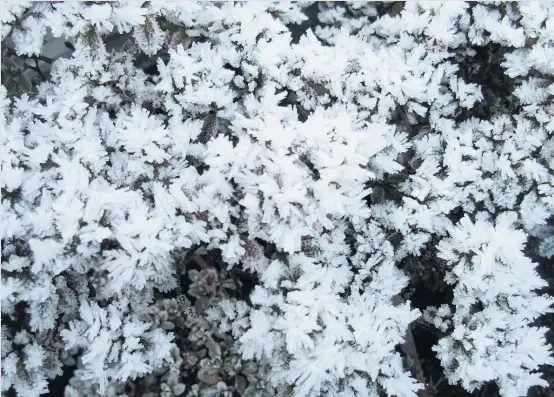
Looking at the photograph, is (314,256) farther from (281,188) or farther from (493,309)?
(493,309)

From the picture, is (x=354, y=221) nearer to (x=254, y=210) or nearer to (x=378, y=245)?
(x=378, y=245)

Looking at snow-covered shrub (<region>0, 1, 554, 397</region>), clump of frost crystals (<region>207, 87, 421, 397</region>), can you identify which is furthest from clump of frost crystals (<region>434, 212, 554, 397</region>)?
clump of frost crystals (<region>207, 87, 421, 397</region>)

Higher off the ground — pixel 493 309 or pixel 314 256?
pixel 493 309

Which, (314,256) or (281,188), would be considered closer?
(281,188)

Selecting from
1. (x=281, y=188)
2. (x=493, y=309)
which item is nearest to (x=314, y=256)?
(x=281, y=188)

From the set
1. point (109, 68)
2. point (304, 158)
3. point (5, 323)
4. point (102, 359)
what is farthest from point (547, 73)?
point (5, 323)

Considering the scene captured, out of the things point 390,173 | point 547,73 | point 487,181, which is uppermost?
point 547,73

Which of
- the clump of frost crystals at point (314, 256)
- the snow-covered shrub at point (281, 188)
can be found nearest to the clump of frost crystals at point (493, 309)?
the snow-covered shrub at point (281, 188)

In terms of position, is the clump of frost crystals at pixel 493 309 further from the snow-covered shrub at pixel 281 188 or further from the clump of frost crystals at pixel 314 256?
the clump of frost crystals at pixel 314 256
